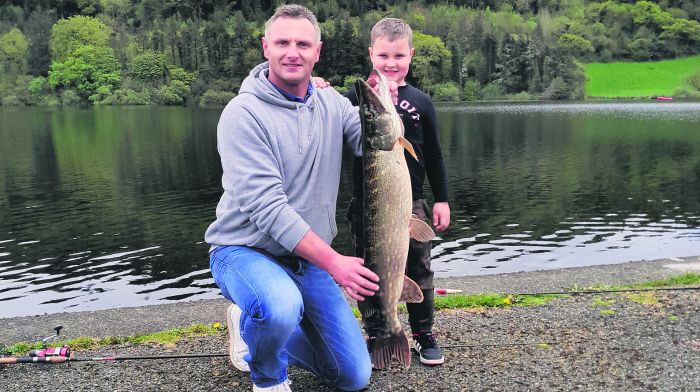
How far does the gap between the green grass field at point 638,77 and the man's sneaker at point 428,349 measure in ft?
382

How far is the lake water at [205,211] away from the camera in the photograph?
46.2ft

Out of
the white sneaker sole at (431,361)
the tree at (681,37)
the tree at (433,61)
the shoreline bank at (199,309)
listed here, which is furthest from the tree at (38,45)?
the tree at (681,37)

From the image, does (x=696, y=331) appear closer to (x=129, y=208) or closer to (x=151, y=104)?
(x=129, y=208)

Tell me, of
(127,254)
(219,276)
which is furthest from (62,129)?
Result: (219,276)

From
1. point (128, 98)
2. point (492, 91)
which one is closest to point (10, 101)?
point (128, 98)

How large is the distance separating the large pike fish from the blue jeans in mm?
260

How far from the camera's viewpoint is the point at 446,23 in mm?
143375

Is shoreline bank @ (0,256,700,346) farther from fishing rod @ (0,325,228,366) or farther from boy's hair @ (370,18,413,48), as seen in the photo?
boy's hair @ (370,18,413,48)

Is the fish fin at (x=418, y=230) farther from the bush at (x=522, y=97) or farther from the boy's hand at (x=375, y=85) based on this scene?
the bush at (x=522, y=97)

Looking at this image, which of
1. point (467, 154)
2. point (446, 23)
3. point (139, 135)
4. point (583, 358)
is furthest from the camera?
point (446, 23)

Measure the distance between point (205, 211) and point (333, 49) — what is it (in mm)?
98634

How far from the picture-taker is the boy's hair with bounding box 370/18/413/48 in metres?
4.95

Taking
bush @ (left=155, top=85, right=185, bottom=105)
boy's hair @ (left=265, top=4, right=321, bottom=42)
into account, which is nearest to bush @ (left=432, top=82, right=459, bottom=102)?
bush @ (left=155, top=85, right=185, bottom=105)

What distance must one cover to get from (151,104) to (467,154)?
83269 millimetres
